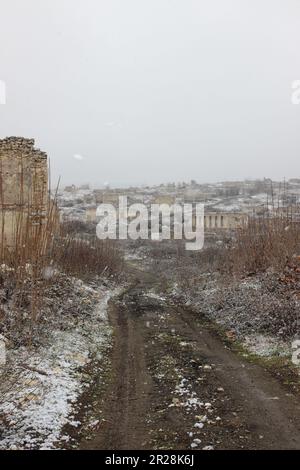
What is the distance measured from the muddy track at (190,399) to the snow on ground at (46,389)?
43cm

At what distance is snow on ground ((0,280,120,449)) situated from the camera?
455cm

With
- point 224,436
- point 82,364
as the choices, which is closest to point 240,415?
point 224,436

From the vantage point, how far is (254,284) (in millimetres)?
11133

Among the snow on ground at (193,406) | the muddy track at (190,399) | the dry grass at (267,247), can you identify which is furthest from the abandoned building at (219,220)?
the snow on ground at (193,406)

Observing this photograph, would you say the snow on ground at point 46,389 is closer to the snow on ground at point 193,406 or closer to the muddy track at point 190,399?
the muddy track at point 190,399

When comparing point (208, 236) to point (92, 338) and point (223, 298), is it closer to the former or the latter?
point (223, 298)

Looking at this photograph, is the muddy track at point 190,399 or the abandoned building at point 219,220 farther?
the abandoned building at point 219,220

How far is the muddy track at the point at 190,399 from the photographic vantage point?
4504 millimetres

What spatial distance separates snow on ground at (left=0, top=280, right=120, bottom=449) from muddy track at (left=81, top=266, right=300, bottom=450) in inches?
17.1

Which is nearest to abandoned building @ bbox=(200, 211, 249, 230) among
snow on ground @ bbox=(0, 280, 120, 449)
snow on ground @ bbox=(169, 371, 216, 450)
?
snow on ground @ bbox=(0, 280, 120, 449)

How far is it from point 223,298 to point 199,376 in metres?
4.79

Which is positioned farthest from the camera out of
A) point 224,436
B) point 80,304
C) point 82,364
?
point 80,304

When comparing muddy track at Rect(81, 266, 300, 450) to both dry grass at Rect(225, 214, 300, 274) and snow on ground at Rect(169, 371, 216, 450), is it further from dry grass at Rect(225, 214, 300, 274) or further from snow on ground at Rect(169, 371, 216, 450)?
dry grass at Rect(225, 214, 300, 274)

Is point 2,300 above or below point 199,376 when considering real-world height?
above
